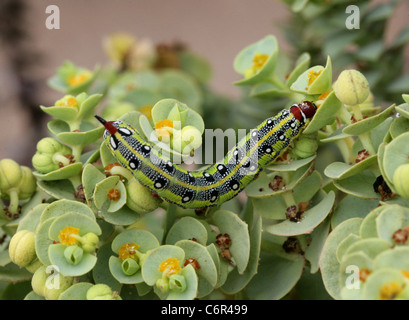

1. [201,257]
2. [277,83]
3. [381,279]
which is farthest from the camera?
[277,83]

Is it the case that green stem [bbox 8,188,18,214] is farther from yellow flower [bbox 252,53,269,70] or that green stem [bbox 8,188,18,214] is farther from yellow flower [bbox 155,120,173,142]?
yellow flower [bbox 252,53,269,70]

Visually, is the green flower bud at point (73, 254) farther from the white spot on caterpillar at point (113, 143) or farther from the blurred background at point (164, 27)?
the blurred background at point (164, 27)

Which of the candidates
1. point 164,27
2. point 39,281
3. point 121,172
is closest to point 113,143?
point 121,172

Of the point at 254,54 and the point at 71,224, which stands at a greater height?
the point at 254,54

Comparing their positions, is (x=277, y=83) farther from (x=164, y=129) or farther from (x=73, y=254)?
(x=73, y=254)

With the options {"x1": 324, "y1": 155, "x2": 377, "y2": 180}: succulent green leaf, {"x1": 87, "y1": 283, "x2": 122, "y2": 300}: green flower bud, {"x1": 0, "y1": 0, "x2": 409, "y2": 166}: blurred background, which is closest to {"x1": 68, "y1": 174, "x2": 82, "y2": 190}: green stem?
{"x1": 87, "y1": 283, "x2": 122, "y2": 300}: green flower bud
